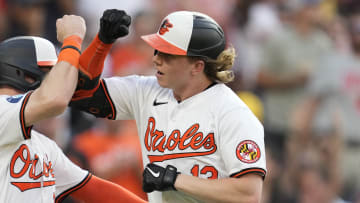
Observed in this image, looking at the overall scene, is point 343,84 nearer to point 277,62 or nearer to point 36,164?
point 277,62

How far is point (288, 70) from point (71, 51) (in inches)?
211

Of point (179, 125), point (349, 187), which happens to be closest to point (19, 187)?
point (179, 125)

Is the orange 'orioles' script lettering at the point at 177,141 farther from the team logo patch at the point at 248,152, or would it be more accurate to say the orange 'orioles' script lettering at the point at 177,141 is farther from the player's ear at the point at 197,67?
the player's ear at the point at 197,67

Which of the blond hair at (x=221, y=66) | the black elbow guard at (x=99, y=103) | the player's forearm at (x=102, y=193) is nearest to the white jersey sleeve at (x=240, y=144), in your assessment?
the blond hair at (x=221, y=66)

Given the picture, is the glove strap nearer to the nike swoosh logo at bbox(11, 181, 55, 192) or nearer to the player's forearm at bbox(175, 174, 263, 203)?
the player's forearm at bbox(175, 174, 263, 203)

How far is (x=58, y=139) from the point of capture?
7.39 meters

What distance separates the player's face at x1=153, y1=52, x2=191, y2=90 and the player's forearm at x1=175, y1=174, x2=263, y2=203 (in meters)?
0.66

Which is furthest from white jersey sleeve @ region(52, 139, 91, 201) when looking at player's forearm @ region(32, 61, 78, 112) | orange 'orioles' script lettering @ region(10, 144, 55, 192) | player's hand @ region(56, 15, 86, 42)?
player's hand @ region(56, 15, 86, 42)

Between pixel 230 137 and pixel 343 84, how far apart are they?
5.67 meters

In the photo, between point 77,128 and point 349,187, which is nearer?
point 77,128

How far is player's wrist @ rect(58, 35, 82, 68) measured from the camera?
3.98 metres

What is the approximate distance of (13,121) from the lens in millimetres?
3930

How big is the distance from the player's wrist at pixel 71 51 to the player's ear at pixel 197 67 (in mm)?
752

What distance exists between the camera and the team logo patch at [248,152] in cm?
398
